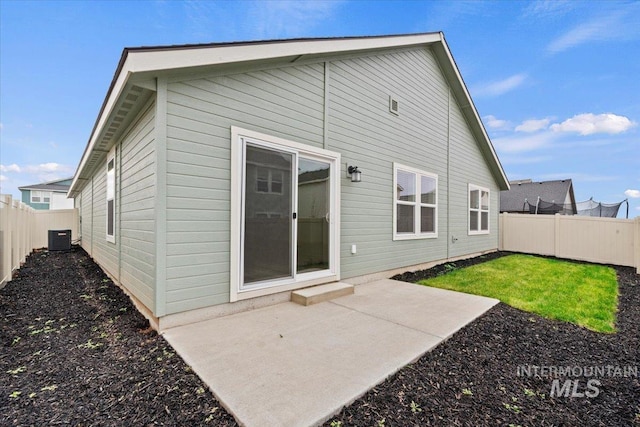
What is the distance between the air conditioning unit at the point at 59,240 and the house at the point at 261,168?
5.40 metres

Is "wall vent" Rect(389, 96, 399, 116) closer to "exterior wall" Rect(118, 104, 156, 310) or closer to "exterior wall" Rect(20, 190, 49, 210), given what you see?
"exterior wall" Rect(118, 104, 156, 310)

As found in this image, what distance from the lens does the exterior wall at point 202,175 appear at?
125 inches

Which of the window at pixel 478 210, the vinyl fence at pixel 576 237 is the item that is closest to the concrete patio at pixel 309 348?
the window at pixel 478 210

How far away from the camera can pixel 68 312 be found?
3.92 m

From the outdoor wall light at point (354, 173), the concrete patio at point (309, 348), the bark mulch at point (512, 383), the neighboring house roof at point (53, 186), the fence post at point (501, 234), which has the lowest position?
the bark mulch at point (512, 383)

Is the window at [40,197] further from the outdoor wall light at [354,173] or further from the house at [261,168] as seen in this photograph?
the outdoor wall light at [354,173]

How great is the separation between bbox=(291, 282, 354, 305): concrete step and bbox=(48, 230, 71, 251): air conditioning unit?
1122 centimetres

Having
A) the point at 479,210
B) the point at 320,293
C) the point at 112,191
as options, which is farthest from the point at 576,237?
the point at 112,191

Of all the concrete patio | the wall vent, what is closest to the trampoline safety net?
the wall vent

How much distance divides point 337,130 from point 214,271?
3113mm

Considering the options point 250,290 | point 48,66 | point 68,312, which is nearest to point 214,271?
point 250,290

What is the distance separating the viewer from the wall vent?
6.28 meters

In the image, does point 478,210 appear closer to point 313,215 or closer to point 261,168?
point 313,215

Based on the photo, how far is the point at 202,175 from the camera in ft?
11.1
